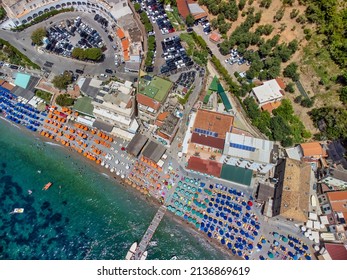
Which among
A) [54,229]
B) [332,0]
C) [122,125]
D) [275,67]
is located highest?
[332,0]

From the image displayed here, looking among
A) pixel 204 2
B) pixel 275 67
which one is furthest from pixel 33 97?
pixel 275 67

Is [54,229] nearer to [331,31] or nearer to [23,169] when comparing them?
[23,169]

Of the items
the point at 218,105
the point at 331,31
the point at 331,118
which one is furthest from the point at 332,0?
the point at 218,105

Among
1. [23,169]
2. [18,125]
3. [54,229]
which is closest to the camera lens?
[54,229]

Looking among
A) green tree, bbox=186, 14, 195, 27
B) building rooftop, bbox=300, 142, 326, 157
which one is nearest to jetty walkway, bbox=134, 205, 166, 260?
building rooftop, bbox=300, 142, 326, 157

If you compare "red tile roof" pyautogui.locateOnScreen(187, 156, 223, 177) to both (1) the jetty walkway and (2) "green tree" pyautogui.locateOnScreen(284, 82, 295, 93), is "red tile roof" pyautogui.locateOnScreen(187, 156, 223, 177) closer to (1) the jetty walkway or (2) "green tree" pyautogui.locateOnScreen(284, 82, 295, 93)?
(1) the jetty walkway

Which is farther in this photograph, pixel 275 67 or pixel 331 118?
pixel 275 67

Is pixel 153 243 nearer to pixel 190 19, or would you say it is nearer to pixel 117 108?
pixel 117 108

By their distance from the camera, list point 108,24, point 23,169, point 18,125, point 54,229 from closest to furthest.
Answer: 1. point 54,229
2. point 23,169
3. point 18,125
4. point 108,24

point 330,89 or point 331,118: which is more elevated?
point 330,89

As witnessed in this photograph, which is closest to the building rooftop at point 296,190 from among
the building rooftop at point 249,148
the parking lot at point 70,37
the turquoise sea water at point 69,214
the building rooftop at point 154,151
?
the building rooftop at point 249,148
